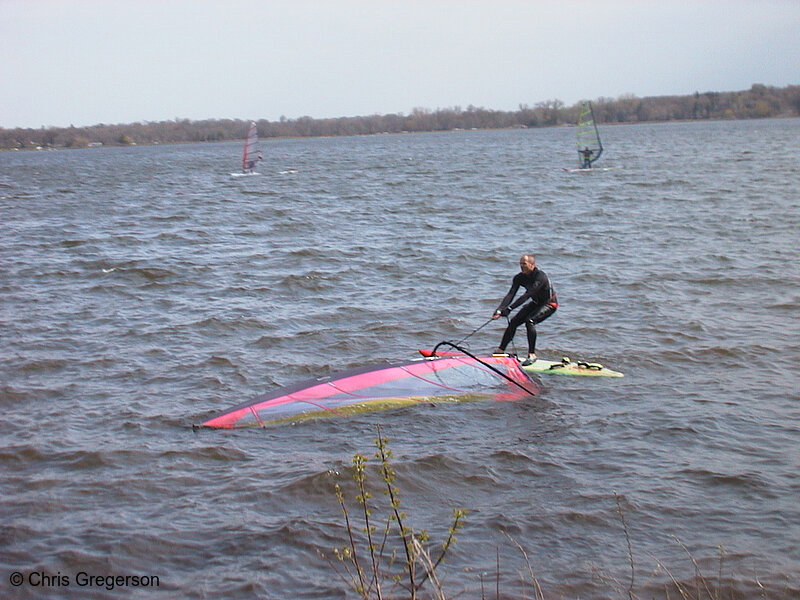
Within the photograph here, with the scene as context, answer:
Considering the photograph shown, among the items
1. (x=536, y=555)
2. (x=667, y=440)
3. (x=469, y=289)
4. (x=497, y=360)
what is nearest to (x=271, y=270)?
(x=469, y=289)

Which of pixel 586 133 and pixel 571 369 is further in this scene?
pixel 586 133

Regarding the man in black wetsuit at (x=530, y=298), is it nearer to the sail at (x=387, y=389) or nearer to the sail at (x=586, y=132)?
the sail at (x=387, y=389)

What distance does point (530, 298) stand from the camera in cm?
1160

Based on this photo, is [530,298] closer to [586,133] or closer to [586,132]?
[586,132]

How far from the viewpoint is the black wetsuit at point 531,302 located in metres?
11.3

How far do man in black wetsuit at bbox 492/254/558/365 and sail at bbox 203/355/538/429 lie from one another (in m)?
0.58

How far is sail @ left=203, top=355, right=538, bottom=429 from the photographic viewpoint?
9.62 metres

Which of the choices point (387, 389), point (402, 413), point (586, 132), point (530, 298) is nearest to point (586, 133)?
point (586, 132)

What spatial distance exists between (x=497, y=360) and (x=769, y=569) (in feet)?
16.7

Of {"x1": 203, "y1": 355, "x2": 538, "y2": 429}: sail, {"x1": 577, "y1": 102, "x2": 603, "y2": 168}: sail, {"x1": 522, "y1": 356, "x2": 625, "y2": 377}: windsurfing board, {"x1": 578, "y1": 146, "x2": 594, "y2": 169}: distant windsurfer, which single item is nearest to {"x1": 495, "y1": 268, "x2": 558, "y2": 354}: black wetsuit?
{"x1": 522, "y1": 356, "x2": 625, "y2": 377}: windsurfing board

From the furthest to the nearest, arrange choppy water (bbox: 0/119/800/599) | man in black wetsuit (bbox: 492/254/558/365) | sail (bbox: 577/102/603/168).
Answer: sail (bbox: 577/102/603/168)
man in black wetsuit (bbox: 492/254/558/365)
choppy water (bbox: 0/119/800/599)

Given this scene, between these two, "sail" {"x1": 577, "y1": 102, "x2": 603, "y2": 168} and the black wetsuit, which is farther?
"sail" {"x1": 577, "y1": 102, "x2": 603, "y2": 168}

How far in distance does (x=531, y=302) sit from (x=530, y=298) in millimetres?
59

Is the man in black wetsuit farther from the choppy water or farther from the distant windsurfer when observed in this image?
the distant windsurfer
